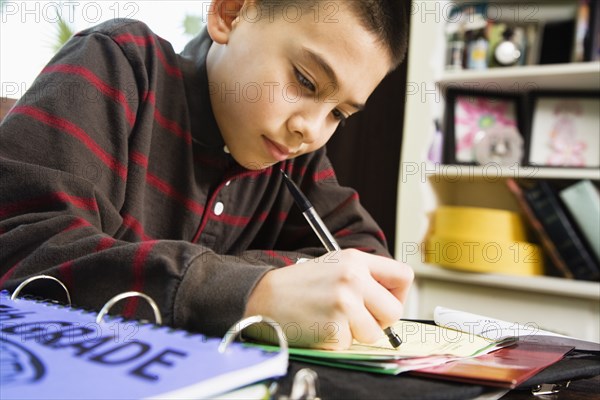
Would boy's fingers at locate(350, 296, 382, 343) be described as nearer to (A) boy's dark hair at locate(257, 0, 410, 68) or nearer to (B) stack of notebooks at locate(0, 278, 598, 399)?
(B) stack of notebooks at locate(0, 278, 598, 399)

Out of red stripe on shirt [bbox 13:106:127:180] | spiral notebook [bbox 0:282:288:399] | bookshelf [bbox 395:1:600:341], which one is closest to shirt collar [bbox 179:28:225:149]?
red stripe on shirt [bbox 13:106:127:180]

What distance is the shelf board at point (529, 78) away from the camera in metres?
1.58

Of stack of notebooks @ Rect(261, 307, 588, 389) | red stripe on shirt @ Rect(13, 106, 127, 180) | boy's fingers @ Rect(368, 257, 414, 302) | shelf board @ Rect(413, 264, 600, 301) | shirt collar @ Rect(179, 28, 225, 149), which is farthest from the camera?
shelf board @ Rect(413, 264, 600, 301)

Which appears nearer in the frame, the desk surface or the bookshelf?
the desk surface

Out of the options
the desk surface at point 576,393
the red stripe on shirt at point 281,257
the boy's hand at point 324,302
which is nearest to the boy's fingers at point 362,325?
the boy's hand at point 324,302

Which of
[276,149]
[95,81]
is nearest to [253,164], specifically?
[276,149]

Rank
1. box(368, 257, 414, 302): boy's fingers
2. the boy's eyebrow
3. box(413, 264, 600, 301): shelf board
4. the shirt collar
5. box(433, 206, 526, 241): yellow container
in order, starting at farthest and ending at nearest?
box(433, 206, 526, 241): yellow container
box(413, 264, 600, 301): shelf board
the shirt collar
the boy's eyebrow
box(368, 257, 414, 302): boy's fingers

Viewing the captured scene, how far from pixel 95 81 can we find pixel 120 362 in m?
0.47

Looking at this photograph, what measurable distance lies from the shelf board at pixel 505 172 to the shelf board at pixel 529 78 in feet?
0.81

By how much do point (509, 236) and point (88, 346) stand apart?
1.48 m

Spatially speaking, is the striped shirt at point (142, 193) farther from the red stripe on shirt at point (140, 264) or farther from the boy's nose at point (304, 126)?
the boy's nose at point (304, 126)

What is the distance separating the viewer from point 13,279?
525 millimetres

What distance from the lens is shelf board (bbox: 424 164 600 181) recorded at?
1567 mm

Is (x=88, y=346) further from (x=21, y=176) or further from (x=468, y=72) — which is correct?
(x=468, y=72)
